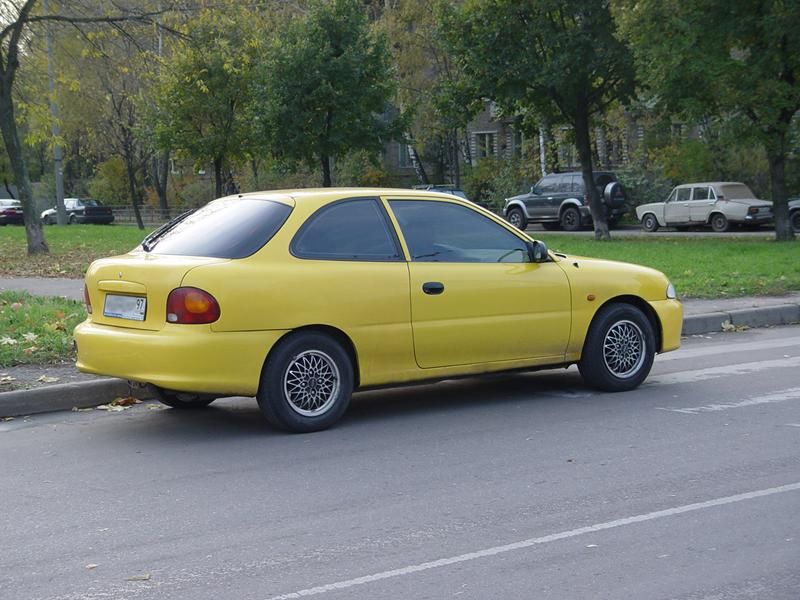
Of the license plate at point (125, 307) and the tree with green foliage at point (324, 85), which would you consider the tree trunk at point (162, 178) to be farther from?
the license plate at point (125, 307)

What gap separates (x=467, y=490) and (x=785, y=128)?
898 inches

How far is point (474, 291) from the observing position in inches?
333

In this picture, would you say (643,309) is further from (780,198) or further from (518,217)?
(518,217)

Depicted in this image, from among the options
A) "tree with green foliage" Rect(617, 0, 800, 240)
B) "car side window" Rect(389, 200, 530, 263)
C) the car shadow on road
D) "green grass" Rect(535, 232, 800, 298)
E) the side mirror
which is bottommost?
the car shadow on road

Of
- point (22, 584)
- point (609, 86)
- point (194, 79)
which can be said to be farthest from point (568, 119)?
point (22, 584)

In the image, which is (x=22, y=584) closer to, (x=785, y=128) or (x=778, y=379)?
(x=778, y=379)

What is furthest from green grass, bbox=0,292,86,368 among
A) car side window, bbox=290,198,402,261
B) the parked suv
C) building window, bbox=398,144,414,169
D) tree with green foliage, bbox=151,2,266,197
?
building window, bbox=398,144,414,169

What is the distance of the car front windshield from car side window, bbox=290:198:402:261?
3020cm

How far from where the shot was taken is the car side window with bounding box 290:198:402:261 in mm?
8031

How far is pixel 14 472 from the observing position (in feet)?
22.7

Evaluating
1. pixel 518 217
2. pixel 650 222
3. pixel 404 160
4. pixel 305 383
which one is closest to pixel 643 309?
pixel 305 383

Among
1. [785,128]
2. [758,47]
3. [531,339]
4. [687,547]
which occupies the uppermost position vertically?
[758,47]

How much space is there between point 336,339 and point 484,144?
54.1m

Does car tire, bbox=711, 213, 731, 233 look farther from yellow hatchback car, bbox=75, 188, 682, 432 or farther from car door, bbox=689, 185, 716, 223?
yellow hatchback car, bbox=75, 188, 682, 432
